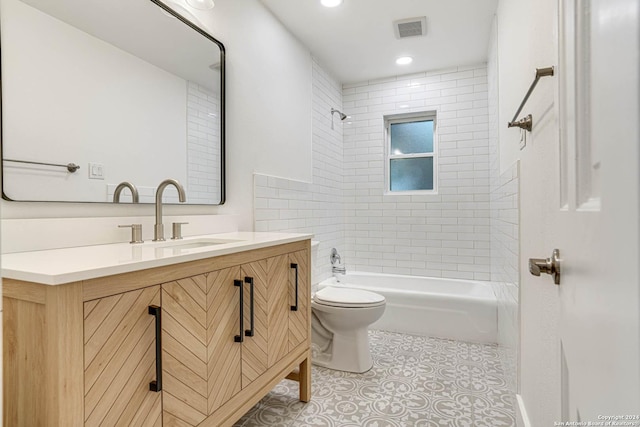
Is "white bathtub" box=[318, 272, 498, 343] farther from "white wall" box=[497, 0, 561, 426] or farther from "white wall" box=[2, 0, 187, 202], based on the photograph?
"white wall" box=[2, 0, 187, 202]

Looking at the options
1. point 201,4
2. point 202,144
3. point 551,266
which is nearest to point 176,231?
point 202,144

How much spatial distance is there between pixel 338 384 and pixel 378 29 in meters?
2.56

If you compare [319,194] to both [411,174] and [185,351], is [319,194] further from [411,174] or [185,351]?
[185,351]

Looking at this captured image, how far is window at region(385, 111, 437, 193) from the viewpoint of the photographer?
3576 millimetres

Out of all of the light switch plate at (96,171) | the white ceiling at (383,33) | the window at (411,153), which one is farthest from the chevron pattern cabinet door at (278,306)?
the window at (411,153)

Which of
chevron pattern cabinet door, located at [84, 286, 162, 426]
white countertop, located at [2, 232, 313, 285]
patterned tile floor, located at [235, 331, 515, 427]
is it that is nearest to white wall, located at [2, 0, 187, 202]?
white countertop, located at [2, 232, 313, 285]

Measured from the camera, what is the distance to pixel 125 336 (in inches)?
35.1

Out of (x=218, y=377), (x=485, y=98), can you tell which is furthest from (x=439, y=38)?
(x=218, y=377)

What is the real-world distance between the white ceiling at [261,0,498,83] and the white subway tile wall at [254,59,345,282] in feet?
1.10

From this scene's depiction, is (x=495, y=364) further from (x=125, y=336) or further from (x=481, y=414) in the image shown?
(x=125, y=336)

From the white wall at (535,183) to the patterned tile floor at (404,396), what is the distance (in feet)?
1.09

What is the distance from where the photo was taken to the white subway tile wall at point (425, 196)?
332 cm

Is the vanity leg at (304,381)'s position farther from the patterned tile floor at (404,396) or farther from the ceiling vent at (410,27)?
the ceiling vent at (410,27)

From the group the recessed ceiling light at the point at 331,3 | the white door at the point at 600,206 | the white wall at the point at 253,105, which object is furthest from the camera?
the recessed ceiling light at the point at 331,3
